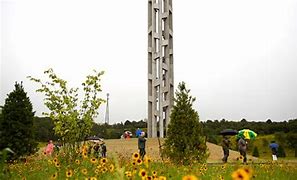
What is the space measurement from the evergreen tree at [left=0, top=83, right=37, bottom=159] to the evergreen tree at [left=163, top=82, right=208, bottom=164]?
22.2 feet

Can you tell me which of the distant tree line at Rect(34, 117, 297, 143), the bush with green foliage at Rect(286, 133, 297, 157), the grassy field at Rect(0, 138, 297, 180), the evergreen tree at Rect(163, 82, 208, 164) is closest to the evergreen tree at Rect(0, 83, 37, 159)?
the evergreen tree at Rect(163, 82, 208, 164)

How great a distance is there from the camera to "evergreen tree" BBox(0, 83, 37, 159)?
657 inches

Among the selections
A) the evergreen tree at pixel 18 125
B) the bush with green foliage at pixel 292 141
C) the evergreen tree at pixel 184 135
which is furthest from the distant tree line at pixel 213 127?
the evergreen tree at pixel 184 135

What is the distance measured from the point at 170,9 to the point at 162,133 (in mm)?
7986

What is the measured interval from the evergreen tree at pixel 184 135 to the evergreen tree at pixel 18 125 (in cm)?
676

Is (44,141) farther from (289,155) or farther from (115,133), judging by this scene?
(289,155)

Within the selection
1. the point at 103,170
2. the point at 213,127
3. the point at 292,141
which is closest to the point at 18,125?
the point at 103,170

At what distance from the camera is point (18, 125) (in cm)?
1698

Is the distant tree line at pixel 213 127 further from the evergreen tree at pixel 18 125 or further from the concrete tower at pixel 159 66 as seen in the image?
the evergreen tree at pixel 18 125

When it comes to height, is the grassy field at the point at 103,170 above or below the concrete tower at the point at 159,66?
below

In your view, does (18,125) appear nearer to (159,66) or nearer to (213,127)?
(159,66)

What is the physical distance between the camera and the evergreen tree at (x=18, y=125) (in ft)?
54.7

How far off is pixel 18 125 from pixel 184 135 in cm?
766

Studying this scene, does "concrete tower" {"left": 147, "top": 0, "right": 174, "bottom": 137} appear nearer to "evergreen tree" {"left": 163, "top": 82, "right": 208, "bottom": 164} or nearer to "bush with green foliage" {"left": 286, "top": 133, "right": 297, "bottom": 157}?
"bush with green foliage" {"left": 286, "top": 133, "right": 297, "bottom": 157}
